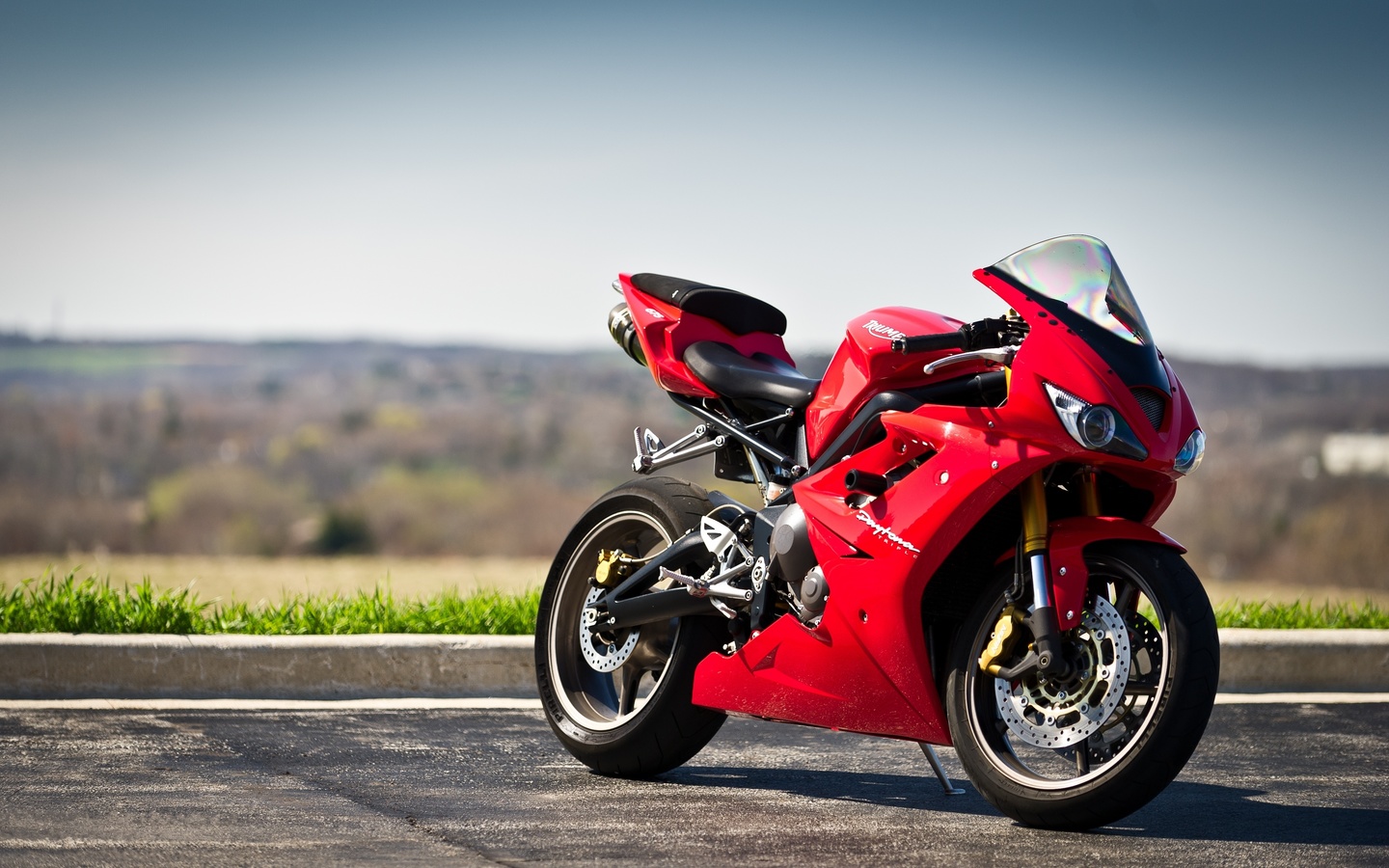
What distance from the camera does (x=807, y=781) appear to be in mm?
5484

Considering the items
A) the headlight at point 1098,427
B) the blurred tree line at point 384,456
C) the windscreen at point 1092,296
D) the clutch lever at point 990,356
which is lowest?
the blurred tree line at point 384,456

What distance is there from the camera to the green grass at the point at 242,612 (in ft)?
24.5

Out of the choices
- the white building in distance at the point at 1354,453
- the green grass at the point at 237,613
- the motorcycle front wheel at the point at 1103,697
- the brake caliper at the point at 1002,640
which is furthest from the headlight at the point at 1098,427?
the white building in distance at the point at 1354,453

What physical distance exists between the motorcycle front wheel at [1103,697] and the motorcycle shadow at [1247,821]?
0.95 ft

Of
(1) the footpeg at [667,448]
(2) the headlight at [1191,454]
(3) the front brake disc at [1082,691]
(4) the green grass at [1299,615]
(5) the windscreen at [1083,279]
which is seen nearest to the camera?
(3) the front brake disc at [1082,691]

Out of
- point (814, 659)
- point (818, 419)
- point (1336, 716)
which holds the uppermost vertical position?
point (818, 419)

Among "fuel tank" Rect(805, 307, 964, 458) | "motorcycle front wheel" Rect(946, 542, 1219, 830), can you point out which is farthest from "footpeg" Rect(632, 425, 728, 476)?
"motorcycle front wheel" Rect(946, 542, 1219, 830)

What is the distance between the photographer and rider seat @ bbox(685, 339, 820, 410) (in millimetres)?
5387

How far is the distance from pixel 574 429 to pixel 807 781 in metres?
54.9

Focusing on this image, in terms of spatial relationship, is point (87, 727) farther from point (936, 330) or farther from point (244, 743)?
point (936, 330)

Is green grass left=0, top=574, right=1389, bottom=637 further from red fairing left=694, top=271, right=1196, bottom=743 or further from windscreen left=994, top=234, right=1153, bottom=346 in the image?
windscreen left=994, top=234, right=1153, bottom=346

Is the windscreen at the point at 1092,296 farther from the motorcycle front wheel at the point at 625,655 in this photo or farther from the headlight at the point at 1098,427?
the motorcycle front wheel at the point at 625,655

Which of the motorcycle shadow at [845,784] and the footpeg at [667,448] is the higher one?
the footpeg at [667,448]

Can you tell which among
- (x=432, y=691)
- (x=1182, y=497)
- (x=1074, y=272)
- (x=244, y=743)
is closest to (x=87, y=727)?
(x=244, y=743)
